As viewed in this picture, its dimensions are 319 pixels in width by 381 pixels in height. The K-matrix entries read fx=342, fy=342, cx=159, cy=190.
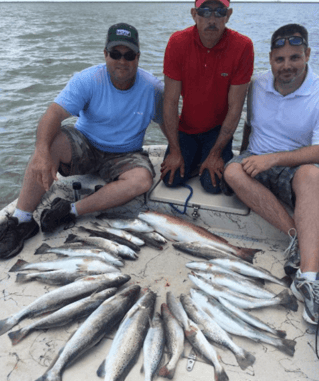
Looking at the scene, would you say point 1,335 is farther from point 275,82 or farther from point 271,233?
point 275,82

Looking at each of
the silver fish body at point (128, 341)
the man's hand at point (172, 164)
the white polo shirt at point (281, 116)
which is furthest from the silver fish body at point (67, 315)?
the white polo shirt at point (281, 116)

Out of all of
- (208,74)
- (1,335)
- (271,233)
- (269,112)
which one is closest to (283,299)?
(271,233)

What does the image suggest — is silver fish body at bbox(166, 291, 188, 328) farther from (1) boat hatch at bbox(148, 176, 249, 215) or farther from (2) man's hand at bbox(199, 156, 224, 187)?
(2) man's hand at bbox(199, 156, 224, 187)

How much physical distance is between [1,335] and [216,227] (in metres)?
2.04

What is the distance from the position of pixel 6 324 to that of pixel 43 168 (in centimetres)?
128

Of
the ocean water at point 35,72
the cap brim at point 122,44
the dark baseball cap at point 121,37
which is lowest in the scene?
the ocean water at point 35,72

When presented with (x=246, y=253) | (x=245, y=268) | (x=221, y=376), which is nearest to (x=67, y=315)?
(x=221, y=376)

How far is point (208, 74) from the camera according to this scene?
3.37 m

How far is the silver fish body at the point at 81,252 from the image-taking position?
9.39ft

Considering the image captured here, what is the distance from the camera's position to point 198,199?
3.38 meters

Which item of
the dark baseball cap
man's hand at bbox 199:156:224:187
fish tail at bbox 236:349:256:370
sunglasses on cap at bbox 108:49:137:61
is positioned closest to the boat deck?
fish tail at bbox 236:349:256:370

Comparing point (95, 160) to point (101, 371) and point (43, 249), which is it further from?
point (101, 371)

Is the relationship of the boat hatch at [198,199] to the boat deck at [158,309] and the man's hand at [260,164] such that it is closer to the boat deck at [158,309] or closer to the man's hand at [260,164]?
the boat deck at [158,309]

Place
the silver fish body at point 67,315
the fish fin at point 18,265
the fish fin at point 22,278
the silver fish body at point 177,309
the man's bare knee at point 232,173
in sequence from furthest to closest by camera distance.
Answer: the man's bare knee at point 232,173 → the fish fin at point 18,265 → the fish fin at point 22,278 → the silver fish body at point 177,309 → the silver fish body at point 67,315
